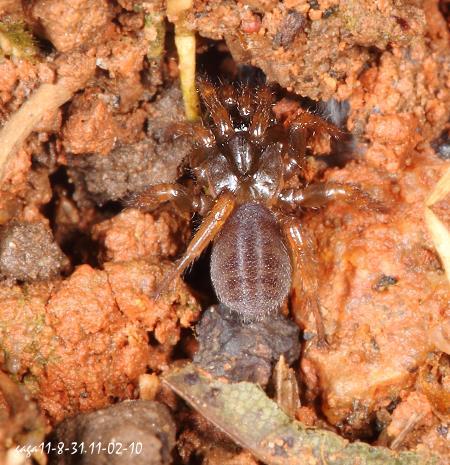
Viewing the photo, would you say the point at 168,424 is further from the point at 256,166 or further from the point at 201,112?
the point at 201,112

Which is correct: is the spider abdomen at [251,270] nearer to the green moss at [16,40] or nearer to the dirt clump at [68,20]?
the dirt clump at [68,20]

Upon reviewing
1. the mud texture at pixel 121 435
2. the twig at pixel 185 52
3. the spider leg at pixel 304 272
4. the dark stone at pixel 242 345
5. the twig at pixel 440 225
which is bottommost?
the mud texture at pixel 121 435

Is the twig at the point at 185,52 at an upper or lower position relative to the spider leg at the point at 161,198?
upper

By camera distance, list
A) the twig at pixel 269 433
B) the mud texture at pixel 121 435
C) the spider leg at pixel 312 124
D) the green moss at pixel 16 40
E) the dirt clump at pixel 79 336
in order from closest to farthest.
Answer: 1. the mud texture at pixel 121 435
2. the twig at pixel 269 433
3. the green moss at pixel 16 40
4. the dirt clump at pixel 79 336
5. the spider leg at pixel 312 124

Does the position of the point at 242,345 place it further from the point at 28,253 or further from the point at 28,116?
the point at 28,116

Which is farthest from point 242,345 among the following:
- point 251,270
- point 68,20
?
point 68,20

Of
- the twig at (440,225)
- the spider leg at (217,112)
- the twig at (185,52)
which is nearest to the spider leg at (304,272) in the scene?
the twig at (440,225)

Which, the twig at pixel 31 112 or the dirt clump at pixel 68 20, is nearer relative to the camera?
the dirt clump at pixel 68 20

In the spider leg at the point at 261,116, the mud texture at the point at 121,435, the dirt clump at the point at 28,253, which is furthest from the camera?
the spider leg at the point at 261,116
